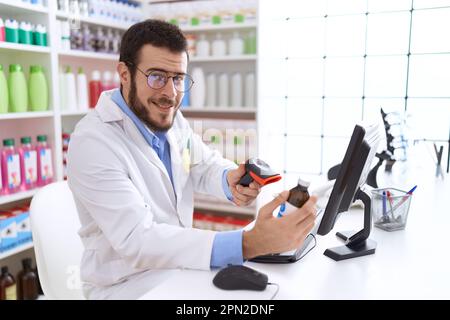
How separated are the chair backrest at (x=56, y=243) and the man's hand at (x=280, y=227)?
28.0 inches

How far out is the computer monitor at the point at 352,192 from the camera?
104 centimetres

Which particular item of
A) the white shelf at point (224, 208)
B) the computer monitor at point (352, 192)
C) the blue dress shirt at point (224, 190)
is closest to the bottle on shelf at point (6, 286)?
the white shelf at point (224, 208)

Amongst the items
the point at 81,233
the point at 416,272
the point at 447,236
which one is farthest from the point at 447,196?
the point at 81,233

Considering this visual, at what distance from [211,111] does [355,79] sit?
4.28ft

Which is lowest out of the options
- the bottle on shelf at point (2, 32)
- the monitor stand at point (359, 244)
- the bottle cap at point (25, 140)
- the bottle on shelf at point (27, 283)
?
the bottle on shelf at point (27, 283)

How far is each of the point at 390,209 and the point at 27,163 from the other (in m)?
2.27

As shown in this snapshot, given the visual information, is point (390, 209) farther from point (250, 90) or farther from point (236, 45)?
point (236, 45)

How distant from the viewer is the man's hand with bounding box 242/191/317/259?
0.97 meters

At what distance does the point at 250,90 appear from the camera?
136 inches

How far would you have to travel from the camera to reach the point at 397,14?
3291 millimetres

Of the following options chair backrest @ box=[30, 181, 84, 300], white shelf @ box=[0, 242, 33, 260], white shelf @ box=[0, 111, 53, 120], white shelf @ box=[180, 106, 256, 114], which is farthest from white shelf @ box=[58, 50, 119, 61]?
chair backrest @ box=[30, 181, 84, 300]

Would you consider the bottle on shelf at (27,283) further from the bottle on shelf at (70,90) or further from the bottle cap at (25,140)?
the bottle on shelf at (70,90)

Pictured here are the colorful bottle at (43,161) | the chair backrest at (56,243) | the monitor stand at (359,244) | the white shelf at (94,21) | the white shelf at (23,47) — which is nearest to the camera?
the monitor stand at (359,244)

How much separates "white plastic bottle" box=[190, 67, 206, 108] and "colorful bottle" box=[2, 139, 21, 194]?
1546mm
